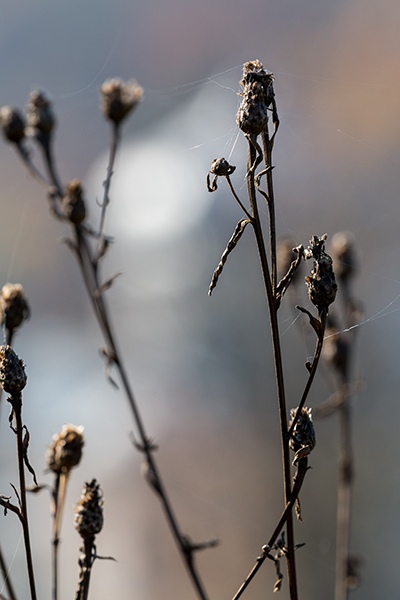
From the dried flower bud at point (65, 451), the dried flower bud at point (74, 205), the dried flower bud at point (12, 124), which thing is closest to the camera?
the dried flower bud at point (65, 451)

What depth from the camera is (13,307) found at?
45 centimetres

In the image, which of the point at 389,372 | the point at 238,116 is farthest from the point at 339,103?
the point at 238,116

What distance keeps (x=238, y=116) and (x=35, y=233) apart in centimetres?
247

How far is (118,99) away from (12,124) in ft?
0.48

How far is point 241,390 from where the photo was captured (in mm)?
1838

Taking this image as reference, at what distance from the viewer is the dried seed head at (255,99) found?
0.27m

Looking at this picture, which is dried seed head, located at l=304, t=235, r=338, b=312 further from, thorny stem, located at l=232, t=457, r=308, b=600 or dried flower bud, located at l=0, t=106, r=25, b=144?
dried flower bud, located at l=0, t=106, r=25, b=144

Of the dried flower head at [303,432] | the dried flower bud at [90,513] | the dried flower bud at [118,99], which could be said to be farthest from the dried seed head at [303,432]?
the dried flower bud at [118,99]

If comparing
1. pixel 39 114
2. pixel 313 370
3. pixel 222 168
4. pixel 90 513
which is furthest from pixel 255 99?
pixel 39 114

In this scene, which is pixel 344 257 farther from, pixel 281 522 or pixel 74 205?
pixel 281 522

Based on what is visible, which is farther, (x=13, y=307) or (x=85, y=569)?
(x=13, y=307)

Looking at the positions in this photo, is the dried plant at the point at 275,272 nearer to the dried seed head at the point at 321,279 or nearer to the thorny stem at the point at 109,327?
the dried seed head at the point at 321,279

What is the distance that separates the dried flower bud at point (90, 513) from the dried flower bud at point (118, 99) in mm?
383

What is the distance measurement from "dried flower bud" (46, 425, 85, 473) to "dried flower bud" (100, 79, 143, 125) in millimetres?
333
